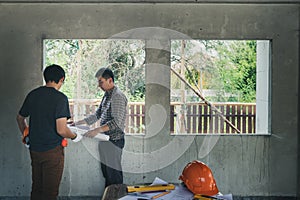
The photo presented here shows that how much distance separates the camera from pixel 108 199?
9.42 feet

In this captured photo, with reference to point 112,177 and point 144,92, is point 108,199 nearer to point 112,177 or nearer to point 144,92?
point 112,177

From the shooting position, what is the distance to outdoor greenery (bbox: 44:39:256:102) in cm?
613

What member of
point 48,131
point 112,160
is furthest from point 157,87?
point 48,131

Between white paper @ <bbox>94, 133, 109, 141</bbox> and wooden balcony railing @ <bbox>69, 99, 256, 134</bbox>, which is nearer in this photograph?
white paper @ <bbox>94, 133, 109, 141</bbox>

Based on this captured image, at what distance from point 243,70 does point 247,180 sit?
246 cm

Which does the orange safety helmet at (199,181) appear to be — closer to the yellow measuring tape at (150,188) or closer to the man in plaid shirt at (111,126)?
the yellow measuring tape at (150,188)

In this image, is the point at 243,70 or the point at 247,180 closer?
the point at 247,180

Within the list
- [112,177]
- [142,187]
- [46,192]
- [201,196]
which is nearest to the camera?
[201,196]

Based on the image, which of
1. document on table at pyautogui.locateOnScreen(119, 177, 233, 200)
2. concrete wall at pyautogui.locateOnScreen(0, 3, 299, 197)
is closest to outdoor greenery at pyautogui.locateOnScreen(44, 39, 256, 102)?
concrete wall at pyautogui.locateOnScreen(0, 3, 299, 197)

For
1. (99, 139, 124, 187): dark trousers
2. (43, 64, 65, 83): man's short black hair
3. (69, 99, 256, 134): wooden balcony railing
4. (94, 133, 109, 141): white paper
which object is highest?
(43, 64, 65, 83): man's short black hair

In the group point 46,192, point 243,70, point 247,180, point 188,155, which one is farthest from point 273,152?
point 46,192

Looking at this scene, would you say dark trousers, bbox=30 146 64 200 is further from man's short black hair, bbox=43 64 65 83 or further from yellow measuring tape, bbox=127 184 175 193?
yellow measuring tape, bbox=127 184 175 193

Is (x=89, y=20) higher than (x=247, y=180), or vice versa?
(x=89, y=20)

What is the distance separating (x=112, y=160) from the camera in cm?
520
